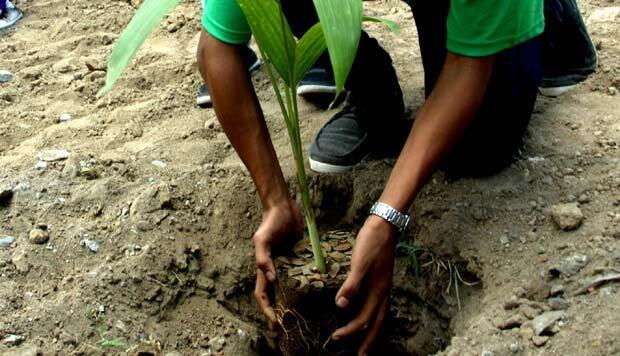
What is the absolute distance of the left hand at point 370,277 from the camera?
5.02ft

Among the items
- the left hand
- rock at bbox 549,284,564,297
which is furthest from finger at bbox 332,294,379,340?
rock at bbox 549,284,564,297

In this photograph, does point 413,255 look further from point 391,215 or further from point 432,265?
point 391,215

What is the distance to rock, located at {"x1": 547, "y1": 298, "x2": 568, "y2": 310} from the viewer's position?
154 cm

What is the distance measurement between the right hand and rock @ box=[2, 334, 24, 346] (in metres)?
0.51

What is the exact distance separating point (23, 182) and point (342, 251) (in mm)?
939

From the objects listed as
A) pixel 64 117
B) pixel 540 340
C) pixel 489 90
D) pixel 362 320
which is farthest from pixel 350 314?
pixel 64 117

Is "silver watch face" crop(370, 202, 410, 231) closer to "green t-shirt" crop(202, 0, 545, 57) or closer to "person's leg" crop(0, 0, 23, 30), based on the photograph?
"green t-shirt" crop(202, 0, 545, 57)

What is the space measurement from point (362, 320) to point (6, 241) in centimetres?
93

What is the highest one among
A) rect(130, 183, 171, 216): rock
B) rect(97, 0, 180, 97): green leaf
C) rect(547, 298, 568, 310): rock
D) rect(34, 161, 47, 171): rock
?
rect(97, 0, 180, 97): green leaf

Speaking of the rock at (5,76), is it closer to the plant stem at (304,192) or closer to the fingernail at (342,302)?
the plant stem at (304,192)

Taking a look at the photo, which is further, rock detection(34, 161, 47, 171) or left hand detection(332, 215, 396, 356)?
rock detection(34, 161, 47, 171)

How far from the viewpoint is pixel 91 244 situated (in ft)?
6.32

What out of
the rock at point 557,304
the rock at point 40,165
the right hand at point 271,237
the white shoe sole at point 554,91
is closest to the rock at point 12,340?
the right hand at point 271,237

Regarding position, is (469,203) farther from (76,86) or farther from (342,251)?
(76,86)
